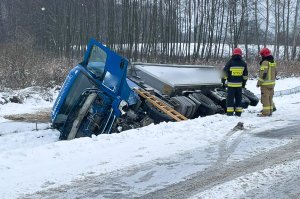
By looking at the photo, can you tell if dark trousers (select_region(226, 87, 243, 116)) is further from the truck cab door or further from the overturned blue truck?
the truck cab door

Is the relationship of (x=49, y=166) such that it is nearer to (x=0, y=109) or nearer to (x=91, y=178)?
(x=91, y=178)

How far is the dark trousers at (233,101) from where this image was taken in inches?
382

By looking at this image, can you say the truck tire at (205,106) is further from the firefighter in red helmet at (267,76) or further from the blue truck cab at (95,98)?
the blue truck cab at (95,98)

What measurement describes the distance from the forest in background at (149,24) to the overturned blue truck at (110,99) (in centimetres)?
2805

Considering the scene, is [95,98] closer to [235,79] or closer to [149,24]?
[235,79]

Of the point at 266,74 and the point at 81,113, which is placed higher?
the point at 266,74

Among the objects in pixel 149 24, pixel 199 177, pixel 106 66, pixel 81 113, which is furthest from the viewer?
pixel 149 24

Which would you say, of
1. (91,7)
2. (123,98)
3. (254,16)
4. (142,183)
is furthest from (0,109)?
(254,16)

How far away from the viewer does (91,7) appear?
45781 millimetres

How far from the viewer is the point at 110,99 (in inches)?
354

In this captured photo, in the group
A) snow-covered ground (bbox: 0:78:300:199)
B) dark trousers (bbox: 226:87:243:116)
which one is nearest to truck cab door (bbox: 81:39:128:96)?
snow-covered ground (bbox: 0:78:300:199)

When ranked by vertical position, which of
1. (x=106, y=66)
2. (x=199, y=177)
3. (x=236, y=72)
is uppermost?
(x=106, y=66)

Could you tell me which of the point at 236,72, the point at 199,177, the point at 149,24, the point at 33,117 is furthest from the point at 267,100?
the point at 149,24

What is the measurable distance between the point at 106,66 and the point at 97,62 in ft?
1.26
